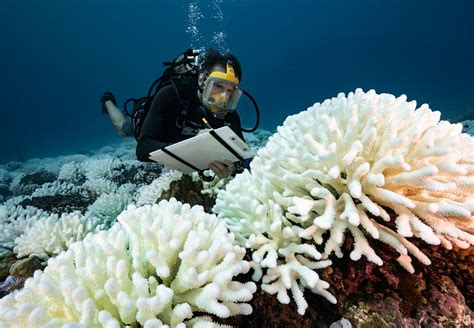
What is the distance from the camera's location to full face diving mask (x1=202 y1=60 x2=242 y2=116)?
201 inches

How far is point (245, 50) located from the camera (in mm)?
160625

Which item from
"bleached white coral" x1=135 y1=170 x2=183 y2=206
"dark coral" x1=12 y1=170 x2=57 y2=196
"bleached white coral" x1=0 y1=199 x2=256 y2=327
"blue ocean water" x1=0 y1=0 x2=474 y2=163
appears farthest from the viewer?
"blue ocean water" x1=0 y1=0 x2=474 y2=163

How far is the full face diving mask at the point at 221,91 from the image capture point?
16.8 feet

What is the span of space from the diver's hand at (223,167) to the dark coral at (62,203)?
368 cm

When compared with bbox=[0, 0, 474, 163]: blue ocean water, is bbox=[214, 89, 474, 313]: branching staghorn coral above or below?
below

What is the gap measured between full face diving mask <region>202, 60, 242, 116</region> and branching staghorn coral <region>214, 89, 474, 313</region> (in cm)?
329

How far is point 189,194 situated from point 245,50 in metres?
169

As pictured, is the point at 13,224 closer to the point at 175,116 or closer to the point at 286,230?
the point at 175,116

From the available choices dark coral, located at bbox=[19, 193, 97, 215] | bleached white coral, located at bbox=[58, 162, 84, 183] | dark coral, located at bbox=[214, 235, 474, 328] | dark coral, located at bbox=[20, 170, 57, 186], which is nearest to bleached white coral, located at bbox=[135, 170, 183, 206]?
dark coral, located at bbox=[19, 193, 97, 215]

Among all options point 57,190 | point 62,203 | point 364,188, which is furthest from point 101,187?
point 364,188

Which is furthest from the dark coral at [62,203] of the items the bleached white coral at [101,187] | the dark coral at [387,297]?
the dark coral at [387,297]

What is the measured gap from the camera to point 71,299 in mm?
1359

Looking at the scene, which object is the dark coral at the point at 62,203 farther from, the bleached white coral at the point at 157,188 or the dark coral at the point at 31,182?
the dark coral at the point at 31,182

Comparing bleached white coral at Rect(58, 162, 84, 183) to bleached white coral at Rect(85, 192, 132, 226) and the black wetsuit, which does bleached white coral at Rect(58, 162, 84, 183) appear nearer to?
bleached white coral at Rect(85, 192, 132, 226)
